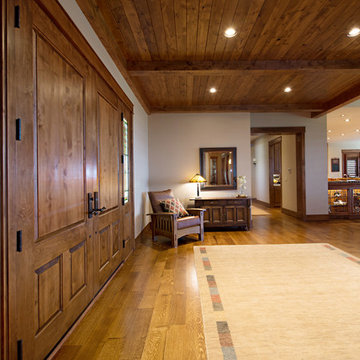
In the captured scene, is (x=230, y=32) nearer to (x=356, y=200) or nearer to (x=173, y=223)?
(x=173, y=223)

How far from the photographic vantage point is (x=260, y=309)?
2252mm

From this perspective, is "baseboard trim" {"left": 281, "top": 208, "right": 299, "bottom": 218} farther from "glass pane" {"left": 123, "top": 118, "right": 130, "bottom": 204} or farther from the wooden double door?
the wooden double door

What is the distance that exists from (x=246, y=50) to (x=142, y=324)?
3.57m

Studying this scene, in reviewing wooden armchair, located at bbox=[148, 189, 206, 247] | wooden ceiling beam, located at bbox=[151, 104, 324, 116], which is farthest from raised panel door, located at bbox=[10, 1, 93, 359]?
wooden ceiling beam, located at bbox=[151, 104, 324, 116]

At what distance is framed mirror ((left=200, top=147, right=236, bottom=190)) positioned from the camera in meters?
6.38

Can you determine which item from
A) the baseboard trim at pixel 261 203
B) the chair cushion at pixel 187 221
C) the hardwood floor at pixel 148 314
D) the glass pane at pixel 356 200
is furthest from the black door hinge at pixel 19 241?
the baseboard trim at pixel 261 203

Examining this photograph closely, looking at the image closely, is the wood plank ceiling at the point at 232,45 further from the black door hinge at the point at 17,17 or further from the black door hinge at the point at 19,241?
the black door hinge at the point at 19,241

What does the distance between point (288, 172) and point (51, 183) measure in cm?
741

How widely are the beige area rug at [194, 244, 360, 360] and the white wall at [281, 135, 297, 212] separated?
3.84m

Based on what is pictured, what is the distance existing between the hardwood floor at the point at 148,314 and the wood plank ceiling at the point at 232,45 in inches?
106

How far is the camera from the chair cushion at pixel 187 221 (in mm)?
4573

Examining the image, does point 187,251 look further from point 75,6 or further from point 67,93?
point 75,6

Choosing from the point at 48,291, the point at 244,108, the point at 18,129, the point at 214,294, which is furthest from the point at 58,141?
the point at 244,108

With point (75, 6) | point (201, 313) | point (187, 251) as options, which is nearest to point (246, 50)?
point (75, 6)
